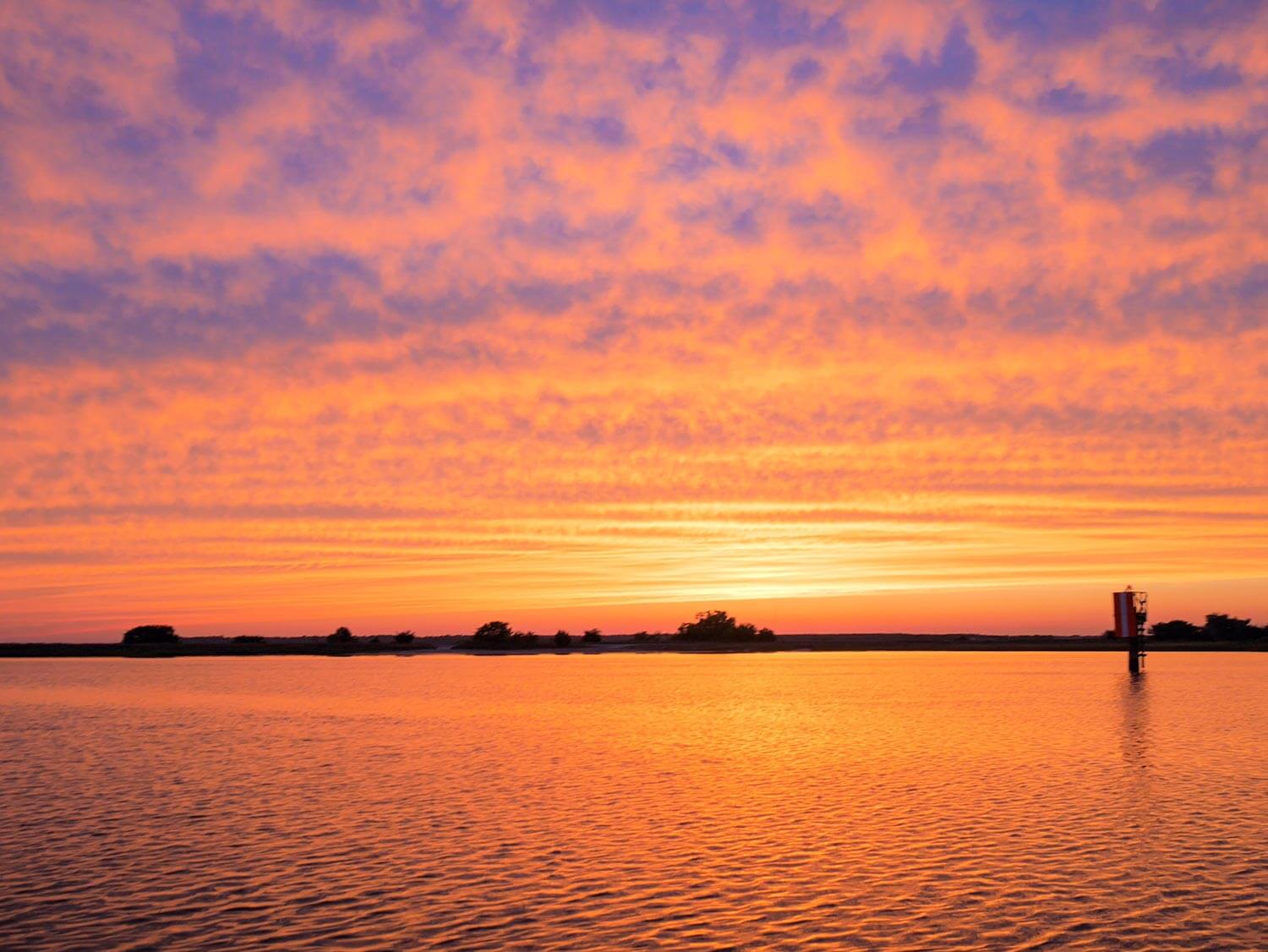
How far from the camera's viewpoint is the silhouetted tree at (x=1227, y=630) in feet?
591

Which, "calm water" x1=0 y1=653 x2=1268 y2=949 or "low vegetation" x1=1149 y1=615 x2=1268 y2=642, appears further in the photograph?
"low vegetation" x1=1149 y1=615 x2=1268 y2=642

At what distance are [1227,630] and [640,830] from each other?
185890mm

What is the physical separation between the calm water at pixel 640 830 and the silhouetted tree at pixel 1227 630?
137 m

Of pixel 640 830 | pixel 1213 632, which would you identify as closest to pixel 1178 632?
pixel 1213 632

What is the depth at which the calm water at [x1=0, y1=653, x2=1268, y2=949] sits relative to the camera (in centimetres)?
1739

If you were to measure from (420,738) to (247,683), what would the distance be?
57135 millimetres

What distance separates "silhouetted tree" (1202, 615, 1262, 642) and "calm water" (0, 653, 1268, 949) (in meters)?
137

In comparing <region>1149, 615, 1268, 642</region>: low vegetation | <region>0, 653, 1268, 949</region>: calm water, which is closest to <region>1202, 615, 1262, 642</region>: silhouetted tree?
<region>1149, 615, 1268, 642</region>: low vegetation

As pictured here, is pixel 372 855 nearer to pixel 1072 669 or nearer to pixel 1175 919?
pixel 1175 919

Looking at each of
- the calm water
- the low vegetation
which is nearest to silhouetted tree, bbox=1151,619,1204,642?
the low vegetation

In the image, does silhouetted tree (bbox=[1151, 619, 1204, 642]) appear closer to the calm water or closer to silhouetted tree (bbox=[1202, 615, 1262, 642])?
Result: silhouetted tree (bbox=[1202, 615, 1262, 642])

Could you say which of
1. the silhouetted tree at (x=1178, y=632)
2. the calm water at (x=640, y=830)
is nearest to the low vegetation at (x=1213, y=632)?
the silhouetted tree at (x=1178, y=632)

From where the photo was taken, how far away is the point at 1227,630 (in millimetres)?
181750

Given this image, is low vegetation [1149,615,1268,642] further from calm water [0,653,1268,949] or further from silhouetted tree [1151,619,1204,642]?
calm water [0,653,1268,949]
